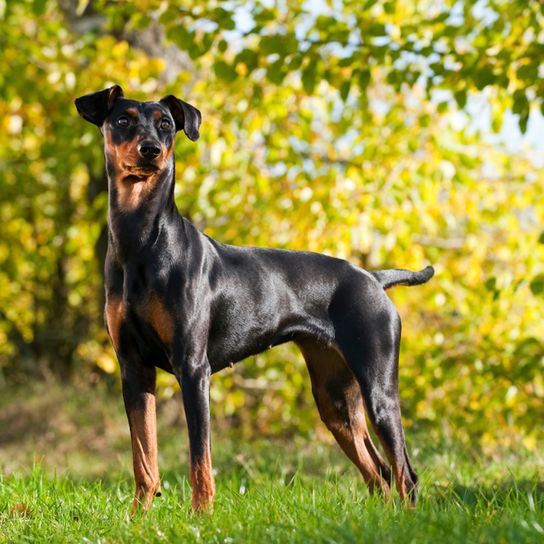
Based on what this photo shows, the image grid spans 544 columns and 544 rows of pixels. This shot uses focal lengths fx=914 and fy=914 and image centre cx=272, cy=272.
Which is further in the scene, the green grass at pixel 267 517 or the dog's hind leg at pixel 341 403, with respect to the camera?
the dog's hind leg at pixel 341 403

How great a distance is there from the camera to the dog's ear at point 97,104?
390cm

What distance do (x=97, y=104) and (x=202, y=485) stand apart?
1658mm

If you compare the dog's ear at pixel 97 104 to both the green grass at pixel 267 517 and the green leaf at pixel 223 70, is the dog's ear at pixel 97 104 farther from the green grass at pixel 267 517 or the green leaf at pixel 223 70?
the green leaf at pixel 223 70

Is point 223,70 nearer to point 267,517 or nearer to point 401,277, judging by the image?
point 401,277

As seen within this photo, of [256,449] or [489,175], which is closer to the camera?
[256,449]

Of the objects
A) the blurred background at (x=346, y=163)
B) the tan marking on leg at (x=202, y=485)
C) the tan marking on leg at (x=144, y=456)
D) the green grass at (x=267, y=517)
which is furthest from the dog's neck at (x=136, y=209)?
the blurred background at (x=346, y=163)

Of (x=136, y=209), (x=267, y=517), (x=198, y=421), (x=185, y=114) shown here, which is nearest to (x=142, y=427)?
(x=198, y=421)

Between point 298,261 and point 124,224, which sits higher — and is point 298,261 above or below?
below

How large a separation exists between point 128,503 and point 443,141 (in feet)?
14.7

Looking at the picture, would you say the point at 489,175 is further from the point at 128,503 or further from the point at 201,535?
the point at 201,535

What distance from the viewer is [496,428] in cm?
815

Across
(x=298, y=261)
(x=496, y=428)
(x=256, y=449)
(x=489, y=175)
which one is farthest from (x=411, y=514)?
(x=489, y=175)

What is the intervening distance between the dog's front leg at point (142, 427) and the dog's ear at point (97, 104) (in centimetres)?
107

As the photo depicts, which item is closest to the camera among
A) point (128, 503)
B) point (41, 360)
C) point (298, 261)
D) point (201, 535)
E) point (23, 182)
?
point (201, 535)
